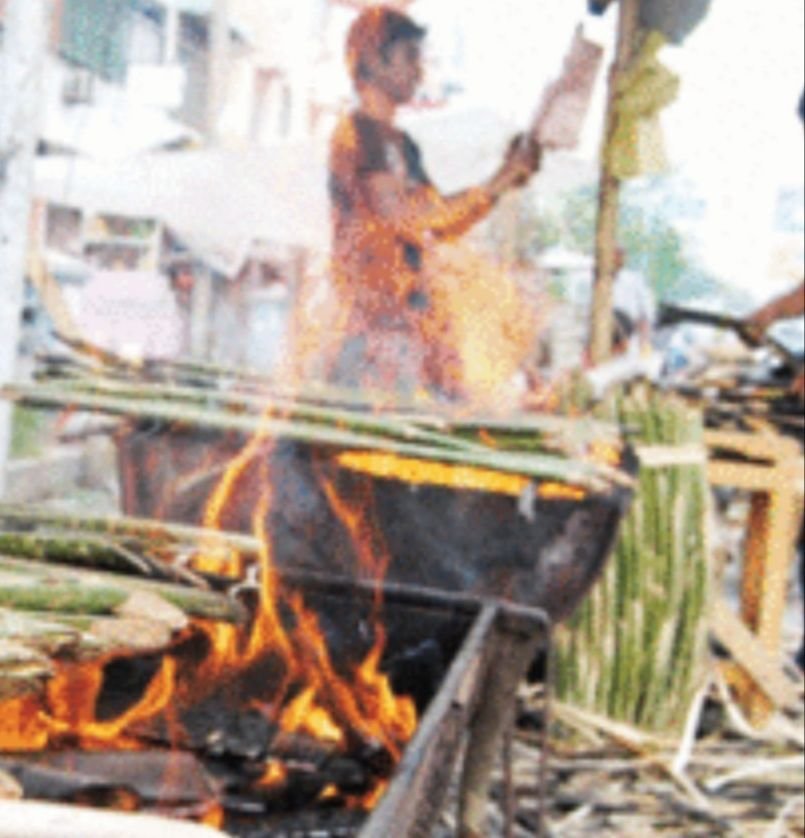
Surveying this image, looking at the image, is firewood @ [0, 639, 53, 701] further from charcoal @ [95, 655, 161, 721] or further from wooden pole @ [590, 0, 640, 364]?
wooden pole @ [590, 0, 640, 364]

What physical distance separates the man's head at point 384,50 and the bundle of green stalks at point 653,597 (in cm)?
191

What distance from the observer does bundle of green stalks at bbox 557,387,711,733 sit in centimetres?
508

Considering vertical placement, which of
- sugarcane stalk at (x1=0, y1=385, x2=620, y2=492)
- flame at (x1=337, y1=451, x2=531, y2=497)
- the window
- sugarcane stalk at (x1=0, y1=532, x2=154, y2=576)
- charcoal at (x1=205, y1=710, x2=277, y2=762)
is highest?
the window

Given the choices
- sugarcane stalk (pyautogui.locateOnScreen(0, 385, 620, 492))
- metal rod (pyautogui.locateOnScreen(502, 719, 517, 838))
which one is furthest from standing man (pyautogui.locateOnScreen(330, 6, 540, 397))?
metal rod (pyautogui.locateOnScreen(502, 719, 517, 838))

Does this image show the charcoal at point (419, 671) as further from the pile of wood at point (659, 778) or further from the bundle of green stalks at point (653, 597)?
Result: the bundle of green stalks at point (653, 597)

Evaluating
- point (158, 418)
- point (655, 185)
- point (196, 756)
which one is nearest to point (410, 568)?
point (158, 418)

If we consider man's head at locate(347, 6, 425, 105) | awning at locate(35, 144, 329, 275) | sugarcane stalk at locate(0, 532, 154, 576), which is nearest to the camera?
sugarcane stalk at locate(0, 532, 154, 576)

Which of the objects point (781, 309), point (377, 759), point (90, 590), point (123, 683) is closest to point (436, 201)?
point (781, 309)

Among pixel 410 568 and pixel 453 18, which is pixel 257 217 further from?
pixel 410 568

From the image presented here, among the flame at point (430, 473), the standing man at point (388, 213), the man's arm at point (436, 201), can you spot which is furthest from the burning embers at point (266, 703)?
the man's arm at point (436, 201)

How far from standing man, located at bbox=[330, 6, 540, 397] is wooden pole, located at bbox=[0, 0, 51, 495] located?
1398mm

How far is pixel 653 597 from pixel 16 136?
3406 millimetres

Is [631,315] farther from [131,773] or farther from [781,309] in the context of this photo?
[131,773]

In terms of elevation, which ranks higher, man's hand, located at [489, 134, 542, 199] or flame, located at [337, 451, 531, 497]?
man's hand, located at [489, 134, 542, 199]
